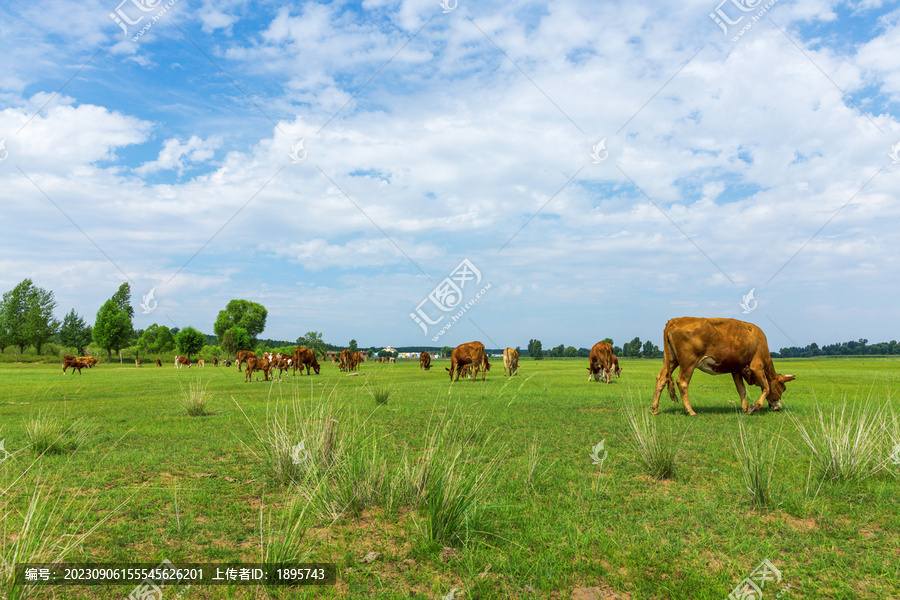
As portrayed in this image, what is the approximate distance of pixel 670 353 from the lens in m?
13.3

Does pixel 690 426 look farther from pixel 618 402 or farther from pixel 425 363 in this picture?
pixel 425 363

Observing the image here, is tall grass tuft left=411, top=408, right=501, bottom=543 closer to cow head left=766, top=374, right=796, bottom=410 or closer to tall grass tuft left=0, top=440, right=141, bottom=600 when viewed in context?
tall grass tuft left=0, top=440, right=141, bottom=600

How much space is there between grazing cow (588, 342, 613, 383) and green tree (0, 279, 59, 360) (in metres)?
93.4

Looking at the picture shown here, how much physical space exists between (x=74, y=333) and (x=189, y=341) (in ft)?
69.5

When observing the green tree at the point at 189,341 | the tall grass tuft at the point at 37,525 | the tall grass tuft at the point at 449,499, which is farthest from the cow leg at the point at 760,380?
the green tree at the point at 189,341

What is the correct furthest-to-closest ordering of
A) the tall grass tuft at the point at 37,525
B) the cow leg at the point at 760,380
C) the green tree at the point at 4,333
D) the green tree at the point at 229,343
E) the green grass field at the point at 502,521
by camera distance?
1. the green tree at the point at 229,343
2. the green tree at the point at 4,333
3. the cow leg at the point at 760,380
4. the green grass field at the point at 502,521
5. the tall grass tuft at the point at 37,525

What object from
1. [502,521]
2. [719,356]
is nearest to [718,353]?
[719,356]

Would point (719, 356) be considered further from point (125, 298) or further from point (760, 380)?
point (125, 298)

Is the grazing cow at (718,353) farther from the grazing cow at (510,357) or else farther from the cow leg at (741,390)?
the grazing cow at (510,357)

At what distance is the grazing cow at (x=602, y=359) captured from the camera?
24906mm

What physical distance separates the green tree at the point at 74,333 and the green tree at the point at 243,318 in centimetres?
2308

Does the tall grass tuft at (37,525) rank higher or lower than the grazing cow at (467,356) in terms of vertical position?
lower

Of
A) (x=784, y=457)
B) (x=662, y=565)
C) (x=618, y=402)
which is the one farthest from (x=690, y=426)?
(x=662, y=565)

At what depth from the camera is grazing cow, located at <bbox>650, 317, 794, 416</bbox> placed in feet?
42.2
